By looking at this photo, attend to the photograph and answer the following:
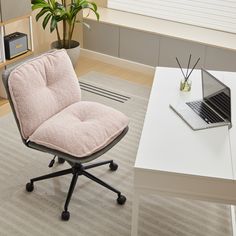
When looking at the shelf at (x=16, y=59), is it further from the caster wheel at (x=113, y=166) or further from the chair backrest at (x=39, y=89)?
the caster wheel at (x=113, y=166)

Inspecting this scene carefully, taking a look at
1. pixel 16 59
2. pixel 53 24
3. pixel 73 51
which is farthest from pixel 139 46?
pixel 16 59

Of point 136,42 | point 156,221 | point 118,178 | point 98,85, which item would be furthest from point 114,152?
point 136,42

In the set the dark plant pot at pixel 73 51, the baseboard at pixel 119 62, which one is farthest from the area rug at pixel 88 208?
the baseboard at pixel 119 62

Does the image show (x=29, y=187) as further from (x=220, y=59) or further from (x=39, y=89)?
(x=220, y=59)

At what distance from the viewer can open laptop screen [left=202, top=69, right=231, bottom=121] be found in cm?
240

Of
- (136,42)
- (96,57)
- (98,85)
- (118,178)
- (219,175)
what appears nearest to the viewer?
(219,175)

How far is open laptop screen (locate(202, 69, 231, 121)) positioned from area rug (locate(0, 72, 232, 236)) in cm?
70

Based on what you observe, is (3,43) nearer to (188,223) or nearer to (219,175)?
(188,223)

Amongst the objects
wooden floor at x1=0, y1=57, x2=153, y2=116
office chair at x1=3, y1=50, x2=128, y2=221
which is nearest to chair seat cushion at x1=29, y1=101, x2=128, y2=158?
office chair at x1=3, y1=50, x2=128, y2=221

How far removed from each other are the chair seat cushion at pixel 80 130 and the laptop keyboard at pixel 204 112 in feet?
1.46

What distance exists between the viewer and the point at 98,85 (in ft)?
14.2

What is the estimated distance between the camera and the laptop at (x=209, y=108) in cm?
239

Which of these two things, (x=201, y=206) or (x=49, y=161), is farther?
(x=49, y=161)

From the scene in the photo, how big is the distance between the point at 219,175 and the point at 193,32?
2.71 metres
